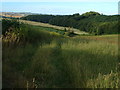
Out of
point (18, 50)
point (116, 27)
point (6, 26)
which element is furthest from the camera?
point (116, 27)

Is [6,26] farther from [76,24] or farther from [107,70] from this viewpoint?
[76,24]

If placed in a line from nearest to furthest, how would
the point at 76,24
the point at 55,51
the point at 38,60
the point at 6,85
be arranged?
the point at 6,85 → the point at 38,60 → the point at 55,51 → the point at 76,24

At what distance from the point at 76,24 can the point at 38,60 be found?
58029 millimetres

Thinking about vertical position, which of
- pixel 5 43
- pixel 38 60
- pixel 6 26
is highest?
pixel 6 26

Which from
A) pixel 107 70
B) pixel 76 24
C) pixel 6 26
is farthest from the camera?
pixel 76 24

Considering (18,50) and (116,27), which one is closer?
(18,50)

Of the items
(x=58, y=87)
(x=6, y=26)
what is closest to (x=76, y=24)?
(x=6, y=26)

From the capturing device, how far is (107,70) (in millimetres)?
4359

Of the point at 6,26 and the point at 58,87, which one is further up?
the point at 6,26

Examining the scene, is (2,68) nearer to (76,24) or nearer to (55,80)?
(55,80)

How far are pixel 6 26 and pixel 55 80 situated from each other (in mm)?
4633

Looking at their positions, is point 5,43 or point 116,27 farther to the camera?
point 116,27

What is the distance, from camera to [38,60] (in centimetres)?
485

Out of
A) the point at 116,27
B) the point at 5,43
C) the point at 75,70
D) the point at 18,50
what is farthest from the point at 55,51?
the point at 116,27
